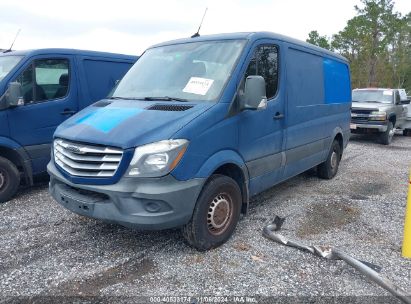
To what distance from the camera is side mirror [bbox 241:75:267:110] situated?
3879 millimetres

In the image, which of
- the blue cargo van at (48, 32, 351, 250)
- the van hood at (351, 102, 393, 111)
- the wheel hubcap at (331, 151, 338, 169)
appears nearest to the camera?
the blue cargo van at (48, 32, 351, 250)

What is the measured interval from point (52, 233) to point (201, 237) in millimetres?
1844

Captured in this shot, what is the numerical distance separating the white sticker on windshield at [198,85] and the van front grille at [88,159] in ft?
3.73

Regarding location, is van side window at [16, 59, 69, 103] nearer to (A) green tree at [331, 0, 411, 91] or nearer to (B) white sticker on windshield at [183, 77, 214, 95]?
(B) white sticker on windshield at [183, 77, 214, 95]

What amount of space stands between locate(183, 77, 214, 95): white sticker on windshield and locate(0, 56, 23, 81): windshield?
3000 millimetres

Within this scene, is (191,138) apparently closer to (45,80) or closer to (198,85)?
(198,85)

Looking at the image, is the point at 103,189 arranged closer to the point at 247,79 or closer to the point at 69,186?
the point at 69,186

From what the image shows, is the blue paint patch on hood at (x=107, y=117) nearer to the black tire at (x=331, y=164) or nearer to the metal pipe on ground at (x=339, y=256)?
the metal pipe on ground at (x=339, y=256)

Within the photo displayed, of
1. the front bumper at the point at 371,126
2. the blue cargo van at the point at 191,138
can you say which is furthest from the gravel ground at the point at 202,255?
the front bumper at the point at 371,126

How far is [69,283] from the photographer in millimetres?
3361

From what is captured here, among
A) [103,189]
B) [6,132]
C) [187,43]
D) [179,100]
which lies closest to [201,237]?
[103,189]

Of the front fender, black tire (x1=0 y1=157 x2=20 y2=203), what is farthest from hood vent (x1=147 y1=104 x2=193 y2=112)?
black tire (x1=0 y1=157 x2=20 y2=203)

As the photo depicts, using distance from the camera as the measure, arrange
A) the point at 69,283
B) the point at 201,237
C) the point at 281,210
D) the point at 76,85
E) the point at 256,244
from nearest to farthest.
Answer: the point at 69,283
the point at 201,237
the point at 256,244
the point at 281,210
the point at 76,85

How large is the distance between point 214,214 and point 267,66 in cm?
195
